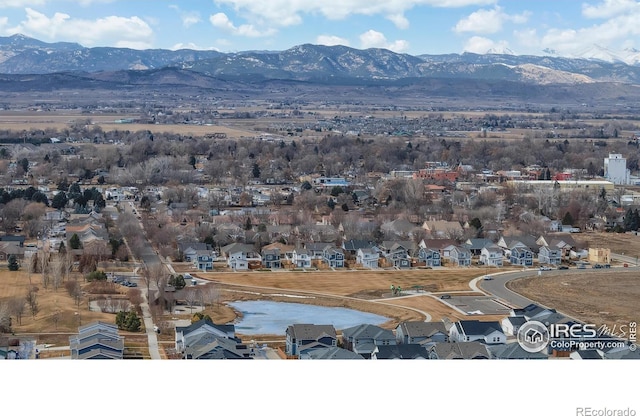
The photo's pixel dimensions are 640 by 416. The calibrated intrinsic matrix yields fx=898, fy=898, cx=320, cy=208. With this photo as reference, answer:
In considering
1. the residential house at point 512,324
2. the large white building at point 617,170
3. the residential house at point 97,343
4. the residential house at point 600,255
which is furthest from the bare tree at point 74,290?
the large white building at point 617,170

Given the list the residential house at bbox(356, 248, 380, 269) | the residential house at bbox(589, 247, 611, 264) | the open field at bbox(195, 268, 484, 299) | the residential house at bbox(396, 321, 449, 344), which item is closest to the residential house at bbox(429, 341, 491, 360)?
the residential house at bbox(396, 321, 449, 344)

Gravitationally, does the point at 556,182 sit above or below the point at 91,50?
below

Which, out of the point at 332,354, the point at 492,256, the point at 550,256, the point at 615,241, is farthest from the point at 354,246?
the point at 332,354

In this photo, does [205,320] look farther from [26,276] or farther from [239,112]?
[239,112]

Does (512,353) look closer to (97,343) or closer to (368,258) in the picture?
(97,343)

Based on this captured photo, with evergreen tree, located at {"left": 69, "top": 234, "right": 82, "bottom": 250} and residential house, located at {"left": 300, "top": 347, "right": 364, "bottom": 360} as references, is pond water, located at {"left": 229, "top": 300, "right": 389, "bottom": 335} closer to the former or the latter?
residential house, located at {"left": 300, "top": 347, "right": 364, "bottom": 360}

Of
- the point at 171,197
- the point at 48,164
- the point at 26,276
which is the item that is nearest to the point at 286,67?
the point at 48,164
